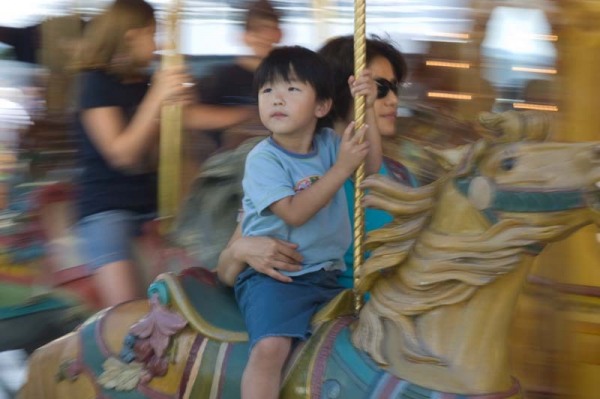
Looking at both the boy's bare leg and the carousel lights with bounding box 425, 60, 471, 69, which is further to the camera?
the carousel lights with bounding box 425, 60, 471, 69

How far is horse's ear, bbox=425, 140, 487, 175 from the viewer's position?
246cm

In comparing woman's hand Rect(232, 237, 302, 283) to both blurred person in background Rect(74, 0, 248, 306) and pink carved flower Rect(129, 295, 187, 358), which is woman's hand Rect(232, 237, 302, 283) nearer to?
pink carved flower Rect(129, 295, 187, 358)

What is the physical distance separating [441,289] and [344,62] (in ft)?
3.13

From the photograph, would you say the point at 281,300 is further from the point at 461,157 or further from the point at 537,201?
the point at 537,201

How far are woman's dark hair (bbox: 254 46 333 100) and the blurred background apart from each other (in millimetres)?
968

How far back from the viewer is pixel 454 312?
2469 mm

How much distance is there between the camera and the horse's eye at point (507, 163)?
7.93 feet

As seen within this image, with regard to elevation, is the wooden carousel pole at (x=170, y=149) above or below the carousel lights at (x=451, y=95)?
below

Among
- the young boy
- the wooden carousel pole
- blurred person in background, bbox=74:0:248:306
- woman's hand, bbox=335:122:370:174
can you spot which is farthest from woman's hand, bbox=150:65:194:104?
woman's hand, bbox=335:122:370:174

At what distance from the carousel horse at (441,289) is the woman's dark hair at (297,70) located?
0.33 metres

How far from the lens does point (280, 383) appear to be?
8.61 ft

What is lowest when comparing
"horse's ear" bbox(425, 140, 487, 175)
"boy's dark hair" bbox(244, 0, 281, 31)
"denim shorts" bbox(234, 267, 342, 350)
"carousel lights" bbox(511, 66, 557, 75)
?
"denim shorts" bbox(234, 267, 342, 350)

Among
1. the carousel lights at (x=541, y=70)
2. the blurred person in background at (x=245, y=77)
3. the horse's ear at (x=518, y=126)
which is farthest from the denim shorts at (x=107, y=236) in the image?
the horse's ear at (x=518, y=126)

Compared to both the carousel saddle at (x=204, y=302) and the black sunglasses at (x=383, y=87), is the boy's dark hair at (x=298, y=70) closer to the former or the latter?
the black sunglasses at (x=383, y=87)
